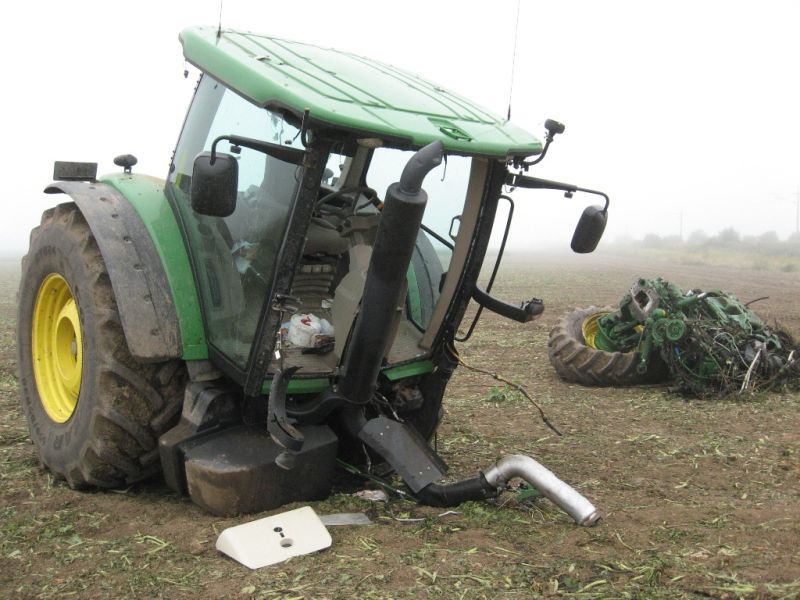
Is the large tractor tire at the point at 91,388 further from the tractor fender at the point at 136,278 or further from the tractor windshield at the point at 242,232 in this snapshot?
the tractor windshield at the point at 242,232

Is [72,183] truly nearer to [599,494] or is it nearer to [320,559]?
[320,559]

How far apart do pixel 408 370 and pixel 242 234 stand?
113cm

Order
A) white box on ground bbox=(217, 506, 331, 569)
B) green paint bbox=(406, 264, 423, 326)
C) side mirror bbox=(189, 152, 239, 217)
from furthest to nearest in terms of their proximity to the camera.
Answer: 1. green paint bbox=(406, 264, 423, 326)
2. white box on ground bbox=(217, 506, 331, 569)
3. side mirror bbox=(189, 152, 239, 217)

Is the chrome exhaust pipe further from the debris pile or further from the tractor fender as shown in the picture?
the debris pile

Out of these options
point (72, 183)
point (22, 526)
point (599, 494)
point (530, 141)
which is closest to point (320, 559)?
point (22, 526)

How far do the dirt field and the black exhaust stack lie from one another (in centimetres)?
66

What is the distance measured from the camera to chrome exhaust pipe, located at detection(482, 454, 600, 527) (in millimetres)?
3762

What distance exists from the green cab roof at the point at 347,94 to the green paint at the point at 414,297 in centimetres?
101

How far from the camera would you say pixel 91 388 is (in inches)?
161

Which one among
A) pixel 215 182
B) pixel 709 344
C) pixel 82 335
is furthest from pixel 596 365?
pixel 215 182

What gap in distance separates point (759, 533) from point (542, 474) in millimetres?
941

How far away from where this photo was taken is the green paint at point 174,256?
4.06 m

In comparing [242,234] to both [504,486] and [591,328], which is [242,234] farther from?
[591,328]

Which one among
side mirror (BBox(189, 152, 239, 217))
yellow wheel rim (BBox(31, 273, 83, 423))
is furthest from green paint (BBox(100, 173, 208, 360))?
side mirror (BBox(189, 152, 239, 217))
